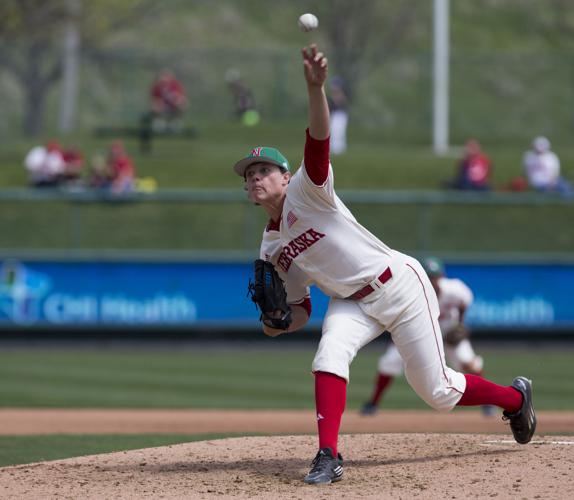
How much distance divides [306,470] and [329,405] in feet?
1.81

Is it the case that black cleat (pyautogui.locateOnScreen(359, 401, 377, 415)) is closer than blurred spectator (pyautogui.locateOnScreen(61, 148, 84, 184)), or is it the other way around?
black cleat (pyautogui.locateOnScreen(359, 401, 377, 415))

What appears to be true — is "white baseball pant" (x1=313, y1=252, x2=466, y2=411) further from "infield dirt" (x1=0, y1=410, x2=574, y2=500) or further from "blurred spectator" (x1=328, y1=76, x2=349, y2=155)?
"blurred spectator" (x1=328, y1=76, x2=349, y2=155)

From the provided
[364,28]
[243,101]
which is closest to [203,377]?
[243,101]

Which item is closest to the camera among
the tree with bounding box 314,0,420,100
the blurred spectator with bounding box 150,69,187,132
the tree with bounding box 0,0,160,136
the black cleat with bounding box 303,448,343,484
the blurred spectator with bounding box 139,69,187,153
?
the black cleat with bounding box 303,448,343,484

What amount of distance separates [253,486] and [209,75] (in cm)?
2505

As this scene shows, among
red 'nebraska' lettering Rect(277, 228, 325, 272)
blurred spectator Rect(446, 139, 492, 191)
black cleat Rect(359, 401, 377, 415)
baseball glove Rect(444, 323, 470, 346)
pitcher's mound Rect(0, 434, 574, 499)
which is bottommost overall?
black cleat Rect(359, 401, 377, 415)

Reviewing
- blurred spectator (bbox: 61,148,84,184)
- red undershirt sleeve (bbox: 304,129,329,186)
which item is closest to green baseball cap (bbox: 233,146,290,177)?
red undershirt sleeve (bbox: 304,129,329,186)

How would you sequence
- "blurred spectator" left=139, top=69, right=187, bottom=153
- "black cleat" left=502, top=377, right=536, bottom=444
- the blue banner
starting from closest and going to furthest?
A: 1. "black cleat" left=502, top=377, right=536, bottom=444
2. the blue banner
3. "blurred spectator" left=139, top=69, right=187, bottom=153

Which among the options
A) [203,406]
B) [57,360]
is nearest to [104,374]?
[57,360]

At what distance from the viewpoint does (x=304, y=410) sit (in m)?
11.9

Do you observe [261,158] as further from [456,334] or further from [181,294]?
[181,294]

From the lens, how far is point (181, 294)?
58.8ft

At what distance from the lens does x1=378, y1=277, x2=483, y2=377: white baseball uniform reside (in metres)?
10.9

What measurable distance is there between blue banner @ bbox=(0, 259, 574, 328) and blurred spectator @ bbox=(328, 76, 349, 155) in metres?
8.39
